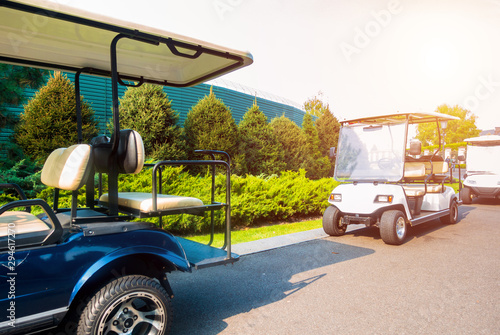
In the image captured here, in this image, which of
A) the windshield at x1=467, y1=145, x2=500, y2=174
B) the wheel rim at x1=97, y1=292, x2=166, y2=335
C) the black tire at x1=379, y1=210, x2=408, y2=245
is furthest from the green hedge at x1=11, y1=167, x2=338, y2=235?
the windshield at x1=467, y1=145, x2=500, y2=174

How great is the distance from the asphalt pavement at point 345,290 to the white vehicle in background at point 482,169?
6.38 metres

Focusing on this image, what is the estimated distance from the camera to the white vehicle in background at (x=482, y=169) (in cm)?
1140

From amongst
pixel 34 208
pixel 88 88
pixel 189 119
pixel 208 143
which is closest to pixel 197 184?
pixel 34 208

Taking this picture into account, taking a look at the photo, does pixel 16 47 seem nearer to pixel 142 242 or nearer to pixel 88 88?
pixel 142 242

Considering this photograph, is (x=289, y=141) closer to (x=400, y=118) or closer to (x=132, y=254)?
→ (x=400, y=118)

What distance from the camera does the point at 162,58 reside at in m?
3.34

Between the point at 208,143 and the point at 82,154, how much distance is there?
795 centimetres

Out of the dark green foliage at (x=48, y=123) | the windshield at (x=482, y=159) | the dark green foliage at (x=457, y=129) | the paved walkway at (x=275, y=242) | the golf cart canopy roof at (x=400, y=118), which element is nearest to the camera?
the paved walkway at (x=275, y=242)

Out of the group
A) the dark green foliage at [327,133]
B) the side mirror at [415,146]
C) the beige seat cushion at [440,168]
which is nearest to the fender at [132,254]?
the side mirror at [415,146]

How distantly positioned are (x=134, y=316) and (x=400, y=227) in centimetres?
496

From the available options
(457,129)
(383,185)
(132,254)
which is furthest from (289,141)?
(457,129)

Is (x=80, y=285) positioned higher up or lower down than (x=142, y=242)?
lower down

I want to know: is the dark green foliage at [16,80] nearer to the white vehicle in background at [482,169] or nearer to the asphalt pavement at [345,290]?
the asphalt pavement at [345,290]

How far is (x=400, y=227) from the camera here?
600cm
